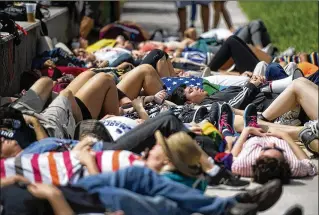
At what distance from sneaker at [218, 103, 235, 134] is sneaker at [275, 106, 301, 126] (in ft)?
1.73

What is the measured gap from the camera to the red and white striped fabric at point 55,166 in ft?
17.7

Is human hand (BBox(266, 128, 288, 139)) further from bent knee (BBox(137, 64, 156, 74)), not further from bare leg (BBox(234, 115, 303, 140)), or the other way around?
bent knee (BBox(137, 64, 156, 74))

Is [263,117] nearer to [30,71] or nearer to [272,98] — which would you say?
[272,98]

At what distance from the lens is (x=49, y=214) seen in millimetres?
5156

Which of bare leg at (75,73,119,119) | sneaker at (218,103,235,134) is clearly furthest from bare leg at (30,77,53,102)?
sneaker at (218,103,235,134)

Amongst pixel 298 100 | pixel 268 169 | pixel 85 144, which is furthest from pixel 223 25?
pixel 85 144

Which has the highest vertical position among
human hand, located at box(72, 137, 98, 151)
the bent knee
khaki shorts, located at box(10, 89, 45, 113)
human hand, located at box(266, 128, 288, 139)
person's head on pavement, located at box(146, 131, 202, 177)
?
person's head on pavement, located at box(146, 131, 202, 177)

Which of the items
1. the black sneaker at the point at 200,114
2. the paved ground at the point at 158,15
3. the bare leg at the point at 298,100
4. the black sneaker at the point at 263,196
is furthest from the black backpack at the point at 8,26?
the paved ground at the point at 158,15

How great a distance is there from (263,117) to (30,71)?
290cm

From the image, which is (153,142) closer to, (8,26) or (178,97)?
(178,97)

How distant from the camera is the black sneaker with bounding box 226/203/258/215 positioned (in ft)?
17.0

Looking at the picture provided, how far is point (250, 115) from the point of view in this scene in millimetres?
7484

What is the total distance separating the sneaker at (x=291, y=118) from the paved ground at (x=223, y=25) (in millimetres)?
825

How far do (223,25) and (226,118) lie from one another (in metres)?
11.5
